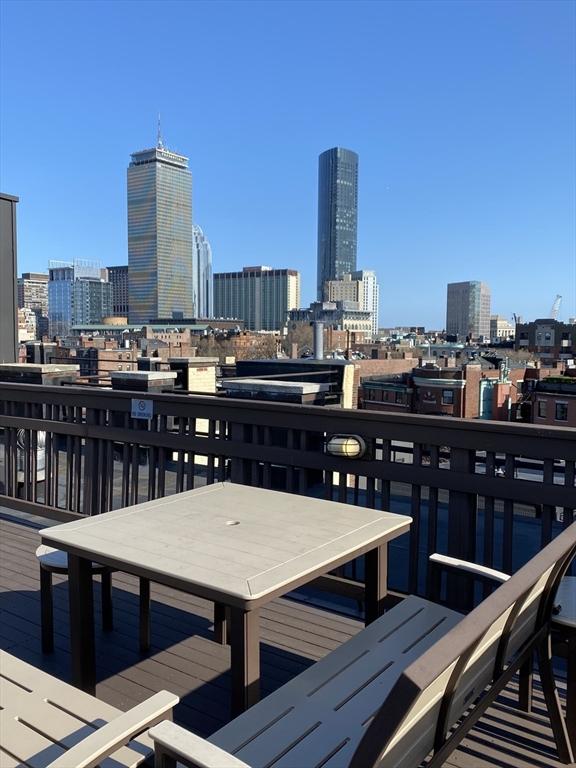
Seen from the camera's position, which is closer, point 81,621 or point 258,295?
point 81,621

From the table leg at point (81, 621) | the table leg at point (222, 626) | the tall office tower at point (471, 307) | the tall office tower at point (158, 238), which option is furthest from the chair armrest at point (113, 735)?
the tall office tower at point (471, 307)

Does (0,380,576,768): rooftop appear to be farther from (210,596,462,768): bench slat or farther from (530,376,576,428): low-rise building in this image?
(530,376,576,428): low-rise building

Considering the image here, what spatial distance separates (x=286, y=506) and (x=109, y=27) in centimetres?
1702

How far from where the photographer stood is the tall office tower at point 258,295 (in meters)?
170

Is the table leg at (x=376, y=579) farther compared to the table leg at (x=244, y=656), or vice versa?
the table leg at (x=376, y=579)

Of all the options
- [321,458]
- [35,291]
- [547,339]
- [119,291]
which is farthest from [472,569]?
[35,291]

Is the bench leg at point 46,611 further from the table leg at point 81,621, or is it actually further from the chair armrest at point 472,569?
the chair armrest at point 472,569

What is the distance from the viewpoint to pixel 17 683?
5.29 ft

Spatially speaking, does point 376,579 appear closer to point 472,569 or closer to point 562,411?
point 472,569

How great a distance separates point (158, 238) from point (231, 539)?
527 ft

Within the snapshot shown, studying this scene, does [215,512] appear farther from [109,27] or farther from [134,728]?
[109,27]

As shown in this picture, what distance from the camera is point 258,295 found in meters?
174

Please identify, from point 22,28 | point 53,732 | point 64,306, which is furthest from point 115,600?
point 64,306

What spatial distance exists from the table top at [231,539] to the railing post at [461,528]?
0.50 metres
